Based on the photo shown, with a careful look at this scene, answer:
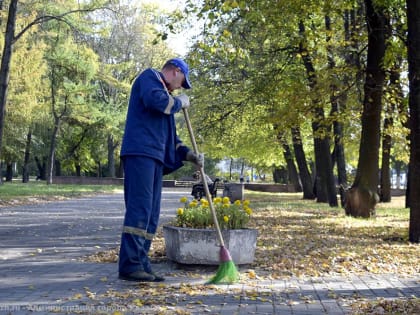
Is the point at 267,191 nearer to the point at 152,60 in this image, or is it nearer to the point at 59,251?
the point at 152,60

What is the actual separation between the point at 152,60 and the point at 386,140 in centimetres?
2447

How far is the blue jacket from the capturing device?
6473mm

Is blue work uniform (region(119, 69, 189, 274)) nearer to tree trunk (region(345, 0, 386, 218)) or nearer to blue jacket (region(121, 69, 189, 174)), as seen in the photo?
blue jacket (region(121, 69, 189, 174))

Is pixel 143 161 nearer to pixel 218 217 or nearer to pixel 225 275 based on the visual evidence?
pixel 225 275

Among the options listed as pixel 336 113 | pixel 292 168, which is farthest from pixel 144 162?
pixel 292 168

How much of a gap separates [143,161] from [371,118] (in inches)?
399

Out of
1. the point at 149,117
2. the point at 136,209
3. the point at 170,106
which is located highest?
the point at 170,106

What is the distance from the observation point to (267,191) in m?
46.9

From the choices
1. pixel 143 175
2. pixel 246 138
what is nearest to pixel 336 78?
pixel 143 175

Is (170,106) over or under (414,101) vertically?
under

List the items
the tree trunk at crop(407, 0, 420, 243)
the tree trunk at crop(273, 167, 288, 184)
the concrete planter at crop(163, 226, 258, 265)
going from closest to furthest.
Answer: the concrete planter at crop(163, 226, 258, 265), the tree trunk at crop(407, 0, 420, 243), the tree trunk at crop(273, 167, 288, 184)

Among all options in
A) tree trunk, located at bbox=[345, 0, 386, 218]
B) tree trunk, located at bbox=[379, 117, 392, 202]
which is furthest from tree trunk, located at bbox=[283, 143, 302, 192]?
tree trunk, located at bbox=[345, 0, 386, 218]

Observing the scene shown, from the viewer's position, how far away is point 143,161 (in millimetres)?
6539

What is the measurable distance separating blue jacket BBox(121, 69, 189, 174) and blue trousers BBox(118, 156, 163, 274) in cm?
12
